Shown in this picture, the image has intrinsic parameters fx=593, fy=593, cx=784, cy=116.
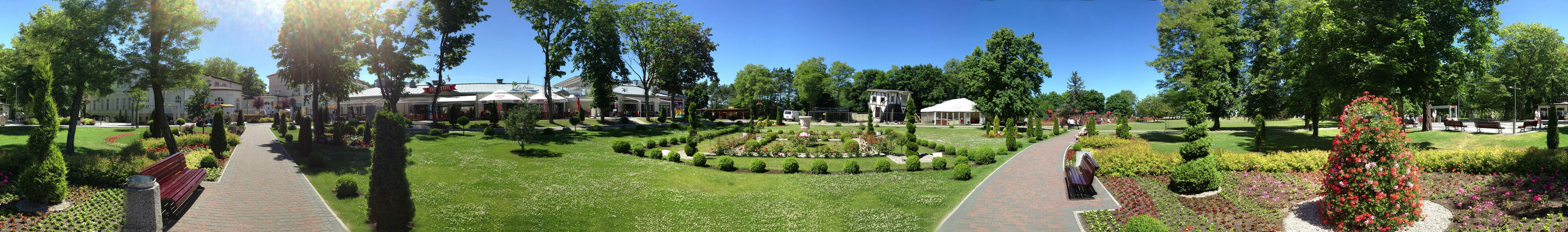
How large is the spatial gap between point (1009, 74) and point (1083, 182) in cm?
2939

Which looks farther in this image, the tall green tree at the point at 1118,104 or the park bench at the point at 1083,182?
the tall green tree at the point at 1118,104

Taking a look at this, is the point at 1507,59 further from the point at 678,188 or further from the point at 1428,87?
the point at 678,188

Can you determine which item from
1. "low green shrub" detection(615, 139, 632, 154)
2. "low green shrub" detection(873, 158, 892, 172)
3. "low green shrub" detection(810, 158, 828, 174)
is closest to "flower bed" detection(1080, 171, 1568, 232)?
"low green shrub" detection(873, 158, 892, 172)

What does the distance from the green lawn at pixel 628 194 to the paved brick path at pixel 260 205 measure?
24 cm

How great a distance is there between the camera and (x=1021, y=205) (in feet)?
29.8

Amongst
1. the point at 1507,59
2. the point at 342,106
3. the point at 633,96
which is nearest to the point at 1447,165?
the point at 1507,59

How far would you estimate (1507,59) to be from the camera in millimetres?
28922

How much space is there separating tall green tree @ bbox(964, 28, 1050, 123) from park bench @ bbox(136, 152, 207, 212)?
3547cm

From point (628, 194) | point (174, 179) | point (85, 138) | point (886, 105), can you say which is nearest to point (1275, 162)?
point (628, 194)

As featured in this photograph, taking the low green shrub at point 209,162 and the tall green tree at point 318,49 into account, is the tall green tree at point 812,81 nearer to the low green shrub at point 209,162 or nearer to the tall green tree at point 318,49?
the tall green tree at point 318,49

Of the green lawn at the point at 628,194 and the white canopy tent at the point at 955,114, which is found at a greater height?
the white canopy tent at the point at 955,114

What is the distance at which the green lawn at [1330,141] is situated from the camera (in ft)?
59.1

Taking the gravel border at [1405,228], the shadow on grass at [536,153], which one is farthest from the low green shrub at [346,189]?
the gravel border at [1405,228]

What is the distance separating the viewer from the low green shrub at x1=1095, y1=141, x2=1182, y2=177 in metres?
12.3
